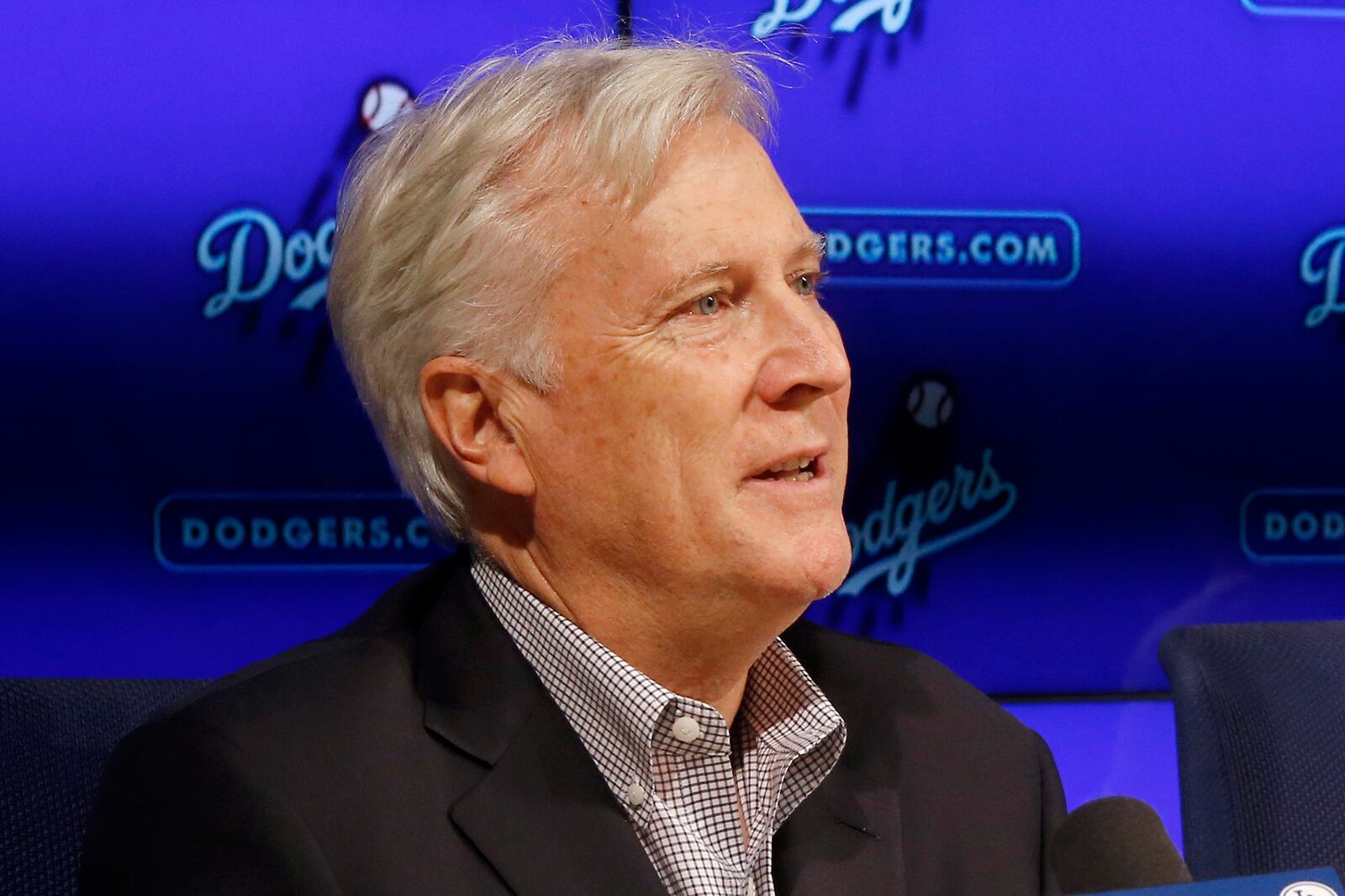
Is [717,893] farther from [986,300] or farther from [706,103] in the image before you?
[986,300]

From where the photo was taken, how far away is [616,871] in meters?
1.19

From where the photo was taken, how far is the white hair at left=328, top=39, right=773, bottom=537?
1.32 m

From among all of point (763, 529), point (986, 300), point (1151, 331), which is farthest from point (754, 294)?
point (1151, 331)

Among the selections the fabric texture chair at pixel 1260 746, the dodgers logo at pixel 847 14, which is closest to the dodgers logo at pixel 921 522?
the fabric texture chair at pixel 1260 746

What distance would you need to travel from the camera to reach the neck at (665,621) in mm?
1298

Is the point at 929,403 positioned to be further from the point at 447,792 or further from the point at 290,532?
the point at 447,792

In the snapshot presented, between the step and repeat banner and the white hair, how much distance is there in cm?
67

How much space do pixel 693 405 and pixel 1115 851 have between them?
0.52 meters

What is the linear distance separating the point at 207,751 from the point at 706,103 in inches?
28.7

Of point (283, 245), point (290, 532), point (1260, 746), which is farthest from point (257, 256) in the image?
point (1260, 746)

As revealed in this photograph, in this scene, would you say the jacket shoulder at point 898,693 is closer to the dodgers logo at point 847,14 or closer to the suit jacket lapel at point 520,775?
the suit jacket lapel at point 520,775

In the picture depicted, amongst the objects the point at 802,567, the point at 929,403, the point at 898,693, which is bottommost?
the point at 898,693

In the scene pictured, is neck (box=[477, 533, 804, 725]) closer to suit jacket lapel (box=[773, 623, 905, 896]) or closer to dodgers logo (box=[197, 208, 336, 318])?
suit jacket lapel (box=[773, 623, 905, 896])

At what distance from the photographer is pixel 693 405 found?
1.27m
